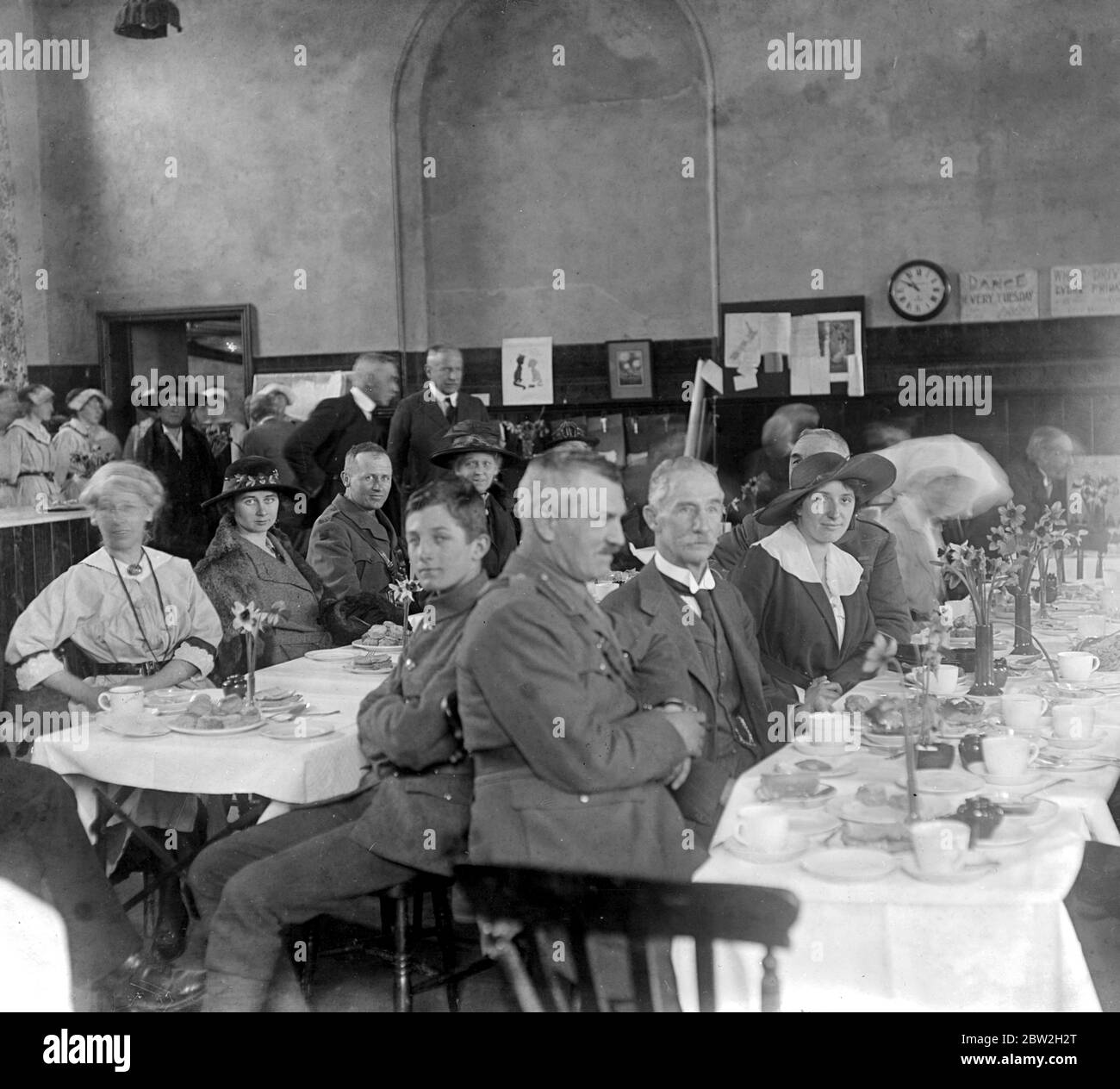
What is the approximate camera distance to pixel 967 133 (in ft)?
20.4

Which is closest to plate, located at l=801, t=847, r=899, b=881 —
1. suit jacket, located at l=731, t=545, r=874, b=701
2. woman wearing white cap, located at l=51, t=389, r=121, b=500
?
suit jacket, located at l=731, t=545, r=874, b=701

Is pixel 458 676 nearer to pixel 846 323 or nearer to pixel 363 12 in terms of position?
pixel 363 12

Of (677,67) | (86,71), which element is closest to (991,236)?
(677,67)

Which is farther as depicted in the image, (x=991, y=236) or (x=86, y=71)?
(x=991, y=236)

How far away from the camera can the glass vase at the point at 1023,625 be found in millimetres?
4043

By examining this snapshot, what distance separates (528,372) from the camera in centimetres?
439

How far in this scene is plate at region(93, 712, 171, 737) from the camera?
3.10m

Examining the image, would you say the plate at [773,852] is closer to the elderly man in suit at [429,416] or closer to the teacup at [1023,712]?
the teacup at [1023,712]

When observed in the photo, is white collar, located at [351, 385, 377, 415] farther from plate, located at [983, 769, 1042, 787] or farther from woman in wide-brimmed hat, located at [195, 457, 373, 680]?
plate, located at [983, 769, 1042, 787]

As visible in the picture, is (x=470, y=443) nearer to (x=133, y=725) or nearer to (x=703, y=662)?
(x=703, y=662)

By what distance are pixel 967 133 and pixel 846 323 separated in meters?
1.39

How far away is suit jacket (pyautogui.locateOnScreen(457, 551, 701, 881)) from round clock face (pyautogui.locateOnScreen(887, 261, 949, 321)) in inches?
194

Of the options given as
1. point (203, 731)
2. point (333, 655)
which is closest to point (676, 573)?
point (203, 731)
